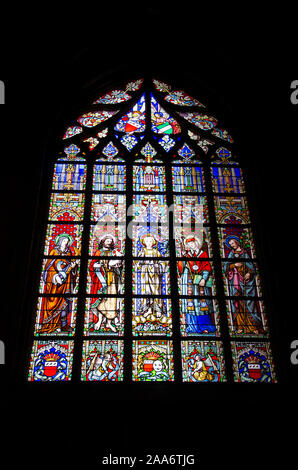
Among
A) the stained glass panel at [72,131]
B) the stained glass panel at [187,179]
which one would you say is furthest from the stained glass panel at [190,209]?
the stained glass panel at [72,131]

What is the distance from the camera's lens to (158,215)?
23.7 feet

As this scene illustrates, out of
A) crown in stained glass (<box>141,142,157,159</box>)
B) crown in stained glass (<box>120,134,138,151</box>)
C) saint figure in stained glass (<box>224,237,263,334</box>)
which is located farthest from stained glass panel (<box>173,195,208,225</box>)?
crown in stained glass (<box>120,134,138,151</box>)

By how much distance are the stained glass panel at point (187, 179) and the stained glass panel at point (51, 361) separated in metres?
2.48

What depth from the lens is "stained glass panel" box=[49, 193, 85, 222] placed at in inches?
282

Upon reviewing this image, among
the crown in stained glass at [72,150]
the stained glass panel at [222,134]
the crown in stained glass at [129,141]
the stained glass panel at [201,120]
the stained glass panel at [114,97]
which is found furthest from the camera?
the stained glass panel at [114,97]

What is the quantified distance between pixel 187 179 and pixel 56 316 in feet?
8.15

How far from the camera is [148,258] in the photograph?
22.3 feet

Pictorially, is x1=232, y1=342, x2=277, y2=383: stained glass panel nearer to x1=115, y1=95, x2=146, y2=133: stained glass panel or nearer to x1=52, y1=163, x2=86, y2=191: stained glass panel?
x1=52, y1=163, x2=86, y2=191: stained glass panel

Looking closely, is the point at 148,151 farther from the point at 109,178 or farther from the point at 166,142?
the point at 109,178

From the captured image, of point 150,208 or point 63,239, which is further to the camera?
point 150,208

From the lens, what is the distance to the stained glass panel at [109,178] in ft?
24.6

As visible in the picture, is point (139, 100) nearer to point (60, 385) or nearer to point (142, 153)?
point (142, 153)

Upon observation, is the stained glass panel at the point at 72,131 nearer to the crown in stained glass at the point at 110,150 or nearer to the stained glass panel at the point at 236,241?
the crown in stained glass at the point at 110,150

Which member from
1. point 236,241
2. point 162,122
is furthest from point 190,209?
point 162,122
